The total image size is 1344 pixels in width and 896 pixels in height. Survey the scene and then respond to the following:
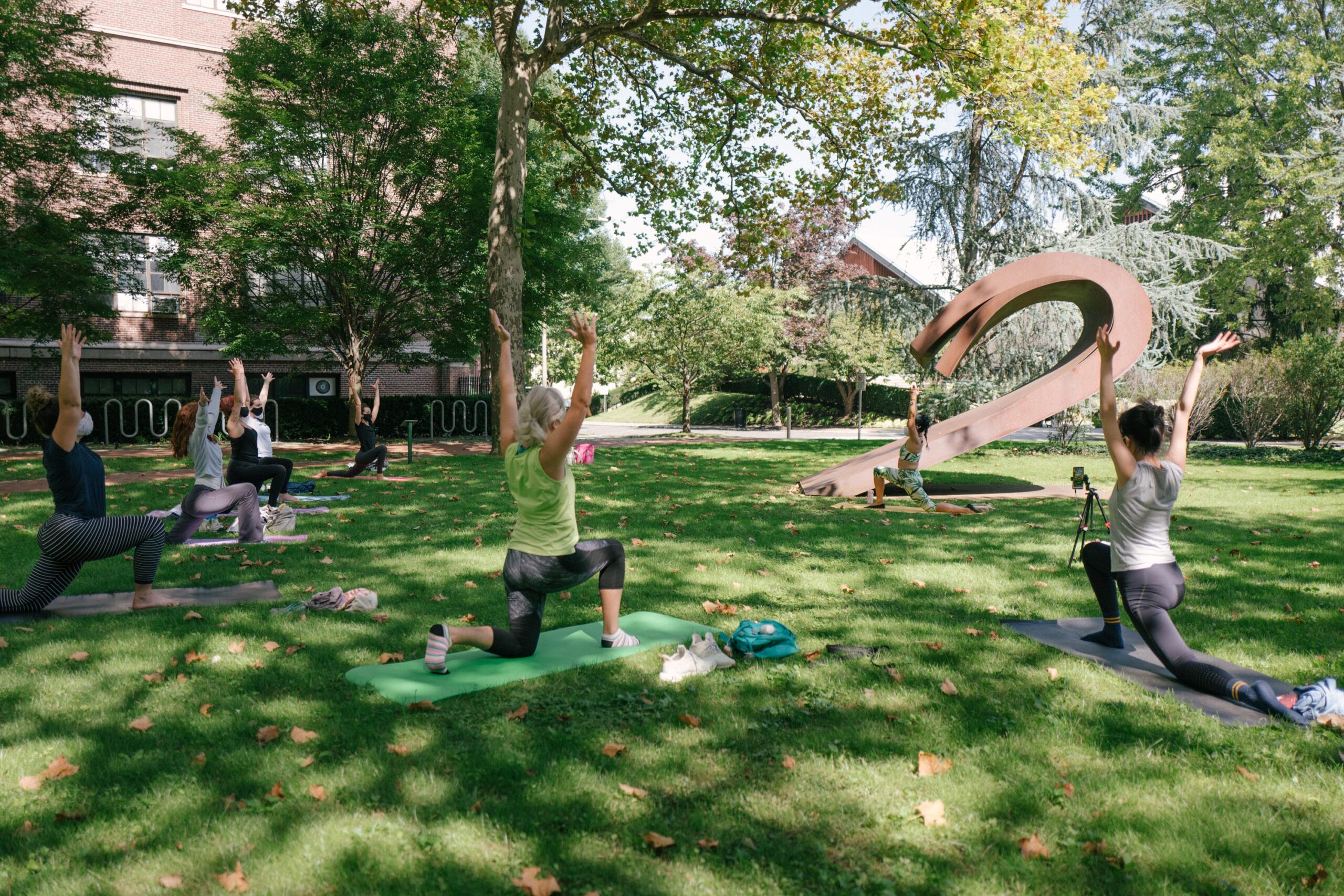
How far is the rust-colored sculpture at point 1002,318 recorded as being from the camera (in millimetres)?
12875

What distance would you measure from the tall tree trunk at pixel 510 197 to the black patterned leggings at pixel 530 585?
538 inches

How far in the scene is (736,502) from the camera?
1258 cm

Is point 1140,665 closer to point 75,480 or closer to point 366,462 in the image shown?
point 75,480

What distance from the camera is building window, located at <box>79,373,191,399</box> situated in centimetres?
2812

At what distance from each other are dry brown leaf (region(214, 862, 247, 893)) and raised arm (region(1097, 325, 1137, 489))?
176 inches

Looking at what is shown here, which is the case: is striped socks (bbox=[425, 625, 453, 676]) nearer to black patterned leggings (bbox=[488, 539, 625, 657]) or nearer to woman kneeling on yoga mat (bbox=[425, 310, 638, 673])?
woman kneeling on yoga mat (bbox=[425, 310, 638, 673])

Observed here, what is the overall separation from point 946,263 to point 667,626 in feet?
76.5

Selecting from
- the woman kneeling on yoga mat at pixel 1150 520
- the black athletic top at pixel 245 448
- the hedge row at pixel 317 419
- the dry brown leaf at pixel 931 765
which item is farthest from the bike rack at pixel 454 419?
the dry brown leaf at pixel 931 765

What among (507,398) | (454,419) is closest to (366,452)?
(507,398)

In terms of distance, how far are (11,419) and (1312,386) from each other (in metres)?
34.3

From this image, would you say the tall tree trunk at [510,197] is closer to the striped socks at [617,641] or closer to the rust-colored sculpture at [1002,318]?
the rust-colored sculpture at [1002,318]

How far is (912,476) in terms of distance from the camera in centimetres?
1218

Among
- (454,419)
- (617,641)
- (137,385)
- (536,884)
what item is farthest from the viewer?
(454,419)

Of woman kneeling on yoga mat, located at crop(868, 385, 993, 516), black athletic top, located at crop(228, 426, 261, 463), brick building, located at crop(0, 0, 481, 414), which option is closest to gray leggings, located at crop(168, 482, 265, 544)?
black athletic top, located at crop(228, 426, 261, 463)
